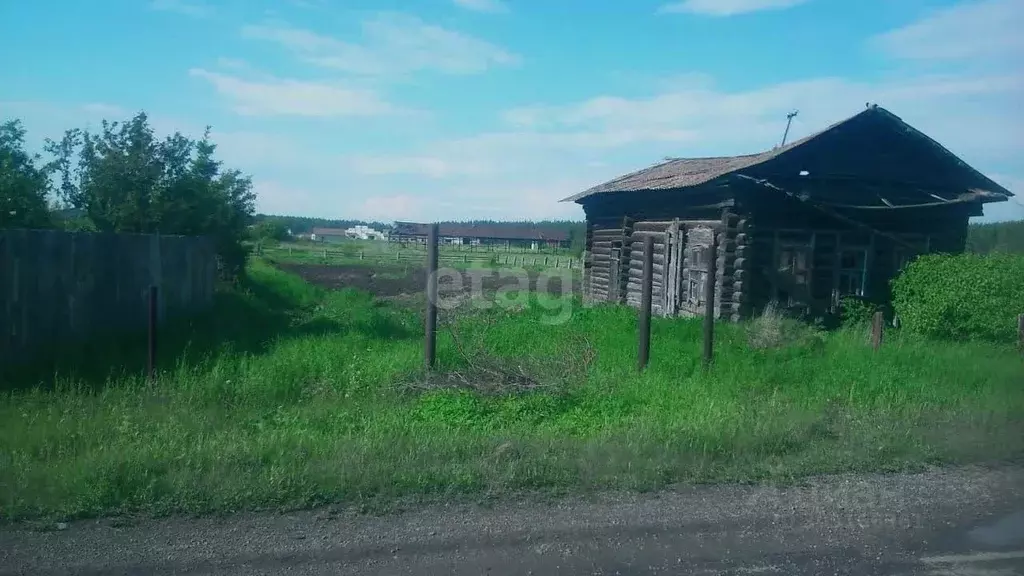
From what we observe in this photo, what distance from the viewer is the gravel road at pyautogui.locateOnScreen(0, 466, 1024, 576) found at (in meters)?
4.41

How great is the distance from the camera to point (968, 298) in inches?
512

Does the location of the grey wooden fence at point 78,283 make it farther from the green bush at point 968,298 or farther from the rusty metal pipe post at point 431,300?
the green bush at point 968,298

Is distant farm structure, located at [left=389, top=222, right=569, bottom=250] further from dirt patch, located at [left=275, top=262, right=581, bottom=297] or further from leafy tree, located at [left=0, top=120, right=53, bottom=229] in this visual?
leafy tree, located at [left=0, top=120, right=53, bottom=229]

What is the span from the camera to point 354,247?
55.3 meters

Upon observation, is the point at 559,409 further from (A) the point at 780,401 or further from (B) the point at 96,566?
(B) the point at 96,566

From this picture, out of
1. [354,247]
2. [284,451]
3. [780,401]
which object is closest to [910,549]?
[780,401]

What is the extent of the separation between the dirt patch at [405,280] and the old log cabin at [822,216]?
32.3 ft

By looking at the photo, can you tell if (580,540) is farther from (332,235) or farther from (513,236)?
(332,235)

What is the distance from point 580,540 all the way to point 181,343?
332 inches

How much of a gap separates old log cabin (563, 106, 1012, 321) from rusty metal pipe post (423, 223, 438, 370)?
797cm

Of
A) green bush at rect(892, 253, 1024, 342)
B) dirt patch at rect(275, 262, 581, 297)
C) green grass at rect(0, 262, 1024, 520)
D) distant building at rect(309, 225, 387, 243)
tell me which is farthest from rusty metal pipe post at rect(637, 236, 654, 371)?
distant building at rect(309, 225, 387, 243)

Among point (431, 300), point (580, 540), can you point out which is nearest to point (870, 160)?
point (431, 300)

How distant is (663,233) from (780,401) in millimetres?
10176

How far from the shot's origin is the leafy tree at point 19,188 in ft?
40.6
